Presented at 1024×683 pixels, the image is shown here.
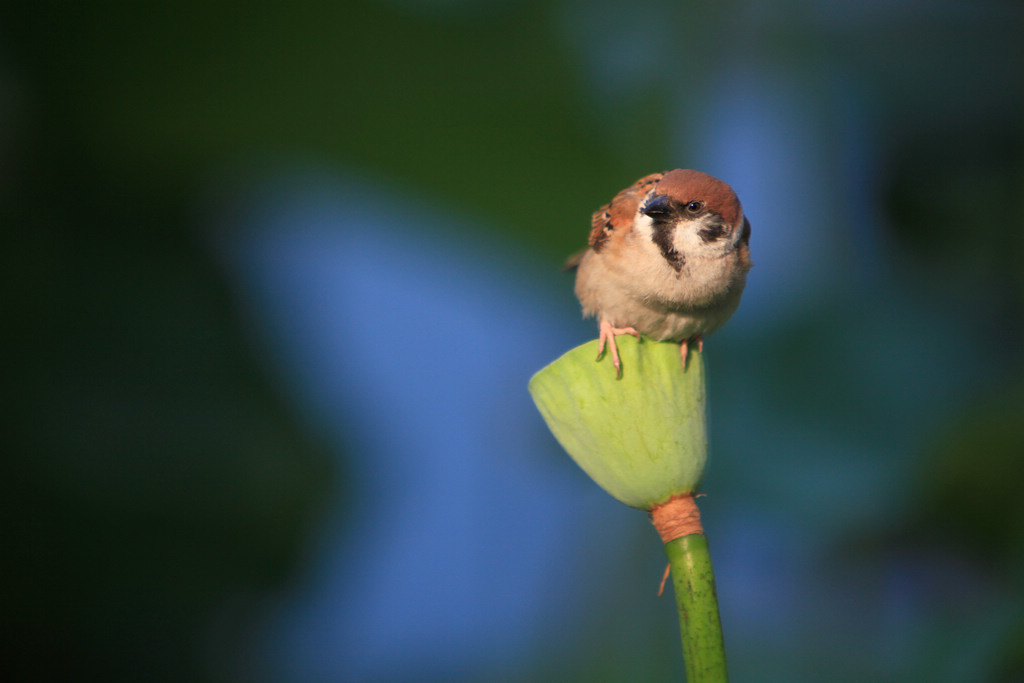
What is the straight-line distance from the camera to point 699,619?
1.31ft

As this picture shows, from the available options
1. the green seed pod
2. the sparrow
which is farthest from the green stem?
the sparrow

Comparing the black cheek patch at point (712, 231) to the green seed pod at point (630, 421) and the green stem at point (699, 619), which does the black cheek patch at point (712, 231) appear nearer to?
the green seed pod at point (630, 421)

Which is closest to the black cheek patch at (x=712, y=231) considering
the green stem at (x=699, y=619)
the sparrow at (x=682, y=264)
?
the sparrow at (x=682, y=264)

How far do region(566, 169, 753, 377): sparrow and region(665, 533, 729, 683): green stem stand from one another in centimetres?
33

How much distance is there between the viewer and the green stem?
1.29ft

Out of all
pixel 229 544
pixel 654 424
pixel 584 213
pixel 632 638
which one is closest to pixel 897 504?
pixel 632 638

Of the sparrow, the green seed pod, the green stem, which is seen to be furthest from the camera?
the sparrow

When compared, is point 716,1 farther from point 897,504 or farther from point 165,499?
point 165,499

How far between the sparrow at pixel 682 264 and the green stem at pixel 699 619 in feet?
1.09

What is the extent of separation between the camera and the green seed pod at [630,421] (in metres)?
0.50

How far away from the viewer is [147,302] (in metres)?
1.58

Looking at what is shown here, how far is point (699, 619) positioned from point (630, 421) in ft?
0.48

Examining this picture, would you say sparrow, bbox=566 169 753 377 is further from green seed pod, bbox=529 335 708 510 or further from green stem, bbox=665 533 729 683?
green stem, bbox=665 533 729 683

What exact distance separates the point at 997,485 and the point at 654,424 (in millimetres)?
1081
